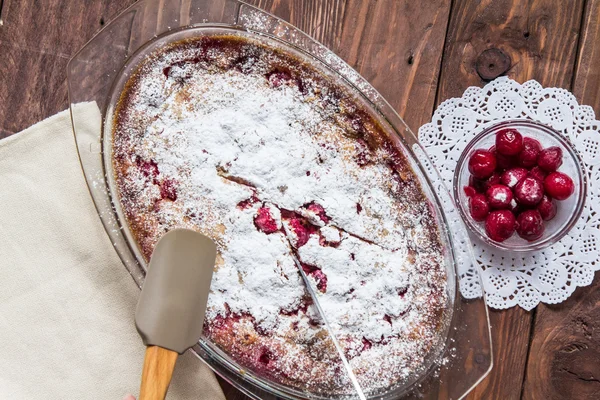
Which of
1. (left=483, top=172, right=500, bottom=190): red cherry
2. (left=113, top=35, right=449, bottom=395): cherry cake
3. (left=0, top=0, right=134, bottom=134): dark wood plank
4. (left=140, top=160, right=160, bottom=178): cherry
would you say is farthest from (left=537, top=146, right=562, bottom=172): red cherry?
(left=0, top=0, right=134, bottom=134): dark wood plank

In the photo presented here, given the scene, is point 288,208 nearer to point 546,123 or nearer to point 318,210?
point 318,210

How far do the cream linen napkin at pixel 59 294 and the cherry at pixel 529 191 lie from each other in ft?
3.46

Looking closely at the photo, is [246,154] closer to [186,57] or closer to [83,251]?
[186,57]

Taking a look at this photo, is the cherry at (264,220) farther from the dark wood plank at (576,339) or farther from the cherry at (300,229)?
the dark wood plank at (576,339)

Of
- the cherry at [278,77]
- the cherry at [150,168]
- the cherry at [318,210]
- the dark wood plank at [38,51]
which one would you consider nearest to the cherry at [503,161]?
the cherry at [318,210]

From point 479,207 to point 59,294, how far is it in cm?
128

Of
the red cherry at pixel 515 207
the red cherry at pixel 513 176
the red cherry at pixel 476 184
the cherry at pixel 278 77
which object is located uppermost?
the cherry at pixel 278 77

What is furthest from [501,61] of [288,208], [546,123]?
[288,208]

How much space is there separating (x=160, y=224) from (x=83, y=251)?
289 millimetres

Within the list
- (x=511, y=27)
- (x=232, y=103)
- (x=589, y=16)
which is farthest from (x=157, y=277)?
Answer: (x=589, y=16)

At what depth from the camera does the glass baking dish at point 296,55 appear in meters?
1.67

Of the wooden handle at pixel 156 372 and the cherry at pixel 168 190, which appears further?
the cherry at pixel 168 190

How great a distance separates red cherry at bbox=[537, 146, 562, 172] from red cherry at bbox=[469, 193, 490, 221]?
0.20 meters

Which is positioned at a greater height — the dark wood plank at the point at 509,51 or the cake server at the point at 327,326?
the dark wood plank at the point at 509,51
